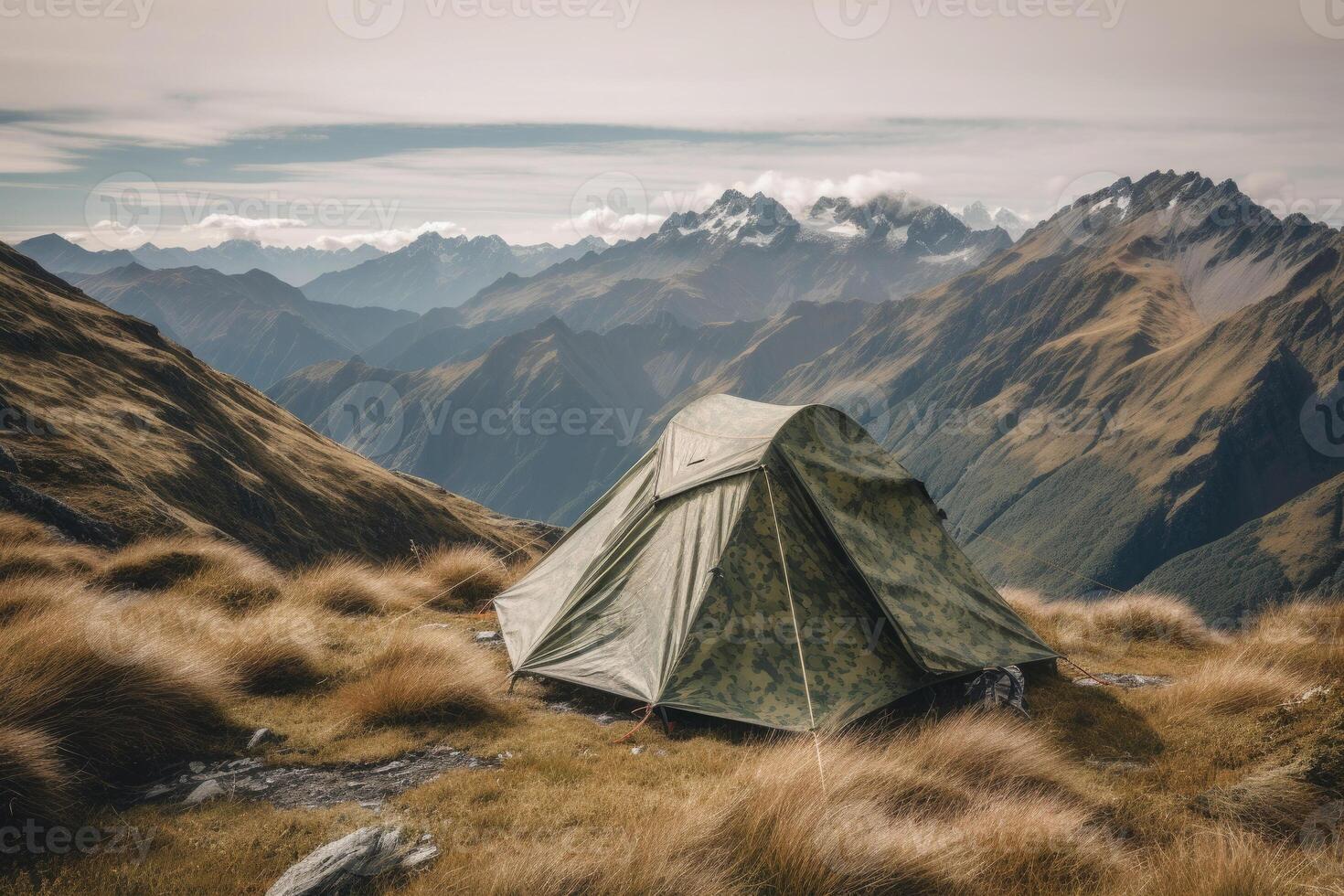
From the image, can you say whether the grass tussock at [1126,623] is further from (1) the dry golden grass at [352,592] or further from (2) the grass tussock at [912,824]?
(1) the dry golden grass at [352,592]

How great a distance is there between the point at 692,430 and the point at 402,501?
55292mm

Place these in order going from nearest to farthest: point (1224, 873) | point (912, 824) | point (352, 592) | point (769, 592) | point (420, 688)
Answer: point (1224, 873), point (912, 824), point (420, 688), point (769, 592), point (352, 592)

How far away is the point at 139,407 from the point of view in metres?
36.7

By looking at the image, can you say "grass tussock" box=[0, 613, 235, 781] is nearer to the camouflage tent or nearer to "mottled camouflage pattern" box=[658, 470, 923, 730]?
the camouflage tent

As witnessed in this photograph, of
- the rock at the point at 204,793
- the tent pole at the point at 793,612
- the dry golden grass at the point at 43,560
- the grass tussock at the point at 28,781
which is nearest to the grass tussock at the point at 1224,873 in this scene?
the tent pole at the point at 793,612

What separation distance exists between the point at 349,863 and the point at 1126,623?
634 inches

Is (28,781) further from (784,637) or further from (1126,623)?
(1126,623)

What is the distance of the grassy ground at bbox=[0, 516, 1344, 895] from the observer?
589 centimetres

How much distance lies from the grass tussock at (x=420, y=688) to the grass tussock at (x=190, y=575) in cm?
385

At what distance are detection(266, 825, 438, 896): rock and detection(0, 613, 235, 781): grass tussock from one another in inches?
114

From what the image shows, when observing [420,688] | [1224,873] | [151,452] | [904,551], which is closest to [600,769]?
[420,688]

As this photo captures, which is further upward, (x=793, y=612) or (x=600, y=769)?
(x=793, y=612)

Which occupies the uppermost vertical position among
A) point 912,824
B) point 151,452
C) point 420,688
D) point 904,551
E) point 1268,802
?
point 151,452

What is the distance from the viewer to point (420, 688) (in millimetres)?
9562
